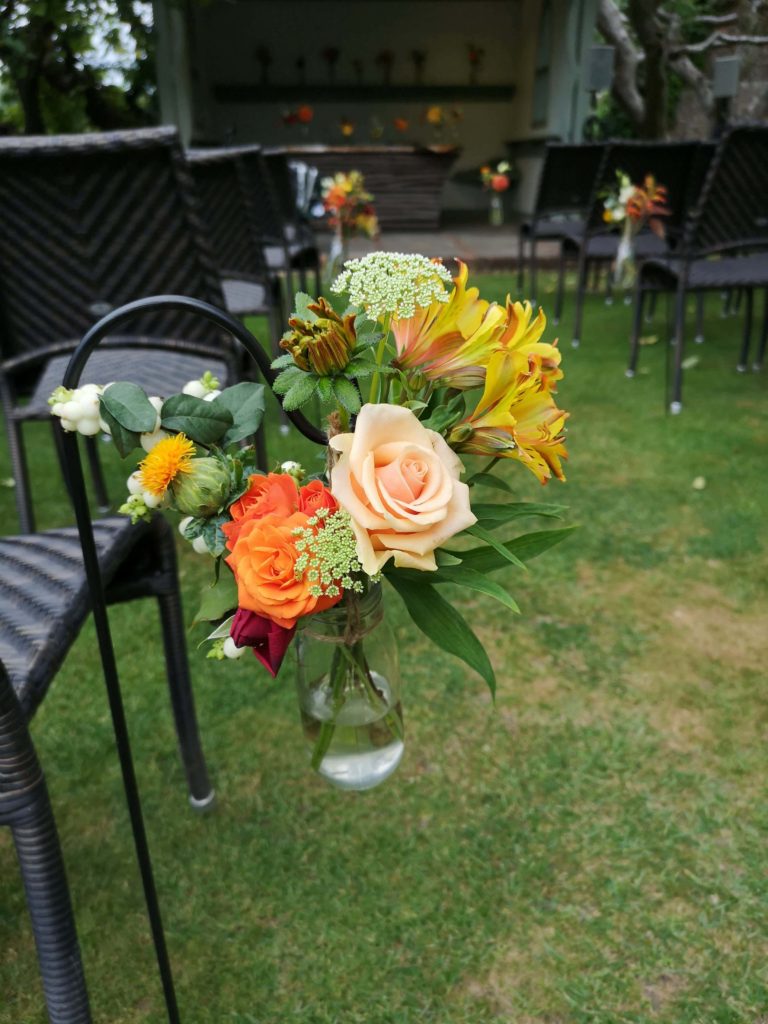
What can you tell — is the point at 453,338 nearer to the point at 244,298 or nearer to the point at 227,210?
the point at 227,210

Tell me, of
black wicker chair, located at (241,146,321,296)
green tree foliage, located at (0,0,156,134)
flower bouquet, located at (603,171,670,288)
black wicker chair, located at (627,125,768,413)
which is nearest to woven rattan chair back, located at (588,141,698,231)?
flower bouquet, located at (603,171,670,288)

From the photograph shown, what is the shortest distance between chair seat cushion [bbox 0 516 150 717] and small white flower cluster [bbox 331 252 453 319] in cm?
52

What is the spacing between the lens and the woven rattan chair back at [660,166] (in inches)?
140

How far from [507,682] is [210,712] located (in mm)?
618

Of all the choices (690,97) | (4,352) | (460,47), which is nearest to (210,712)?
(4,352)

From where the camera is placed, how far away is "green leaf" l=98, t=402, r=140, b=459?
0.59 meters

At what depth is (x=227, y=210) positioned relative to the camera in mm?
2578

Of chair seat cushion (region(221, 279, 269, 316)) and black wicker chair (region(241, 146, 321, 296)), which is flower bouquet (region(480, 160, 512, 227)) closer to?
black wicker chair (region(241, 146, 321, 296))

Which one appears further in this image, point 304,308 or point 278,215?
point 278,215

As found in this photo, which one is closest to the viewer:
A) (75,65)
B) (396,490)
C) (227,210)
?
(396,490)

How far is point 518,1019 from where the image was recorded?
105 cm

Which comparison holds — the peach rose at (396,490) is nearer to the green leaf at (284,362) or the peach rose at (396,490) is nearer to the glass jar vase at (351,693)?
the green leaf at (284,362)

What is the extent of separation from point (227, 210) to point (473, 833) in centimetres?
207

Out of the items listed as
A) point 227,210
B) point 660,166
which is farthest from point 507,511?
point 660,166
